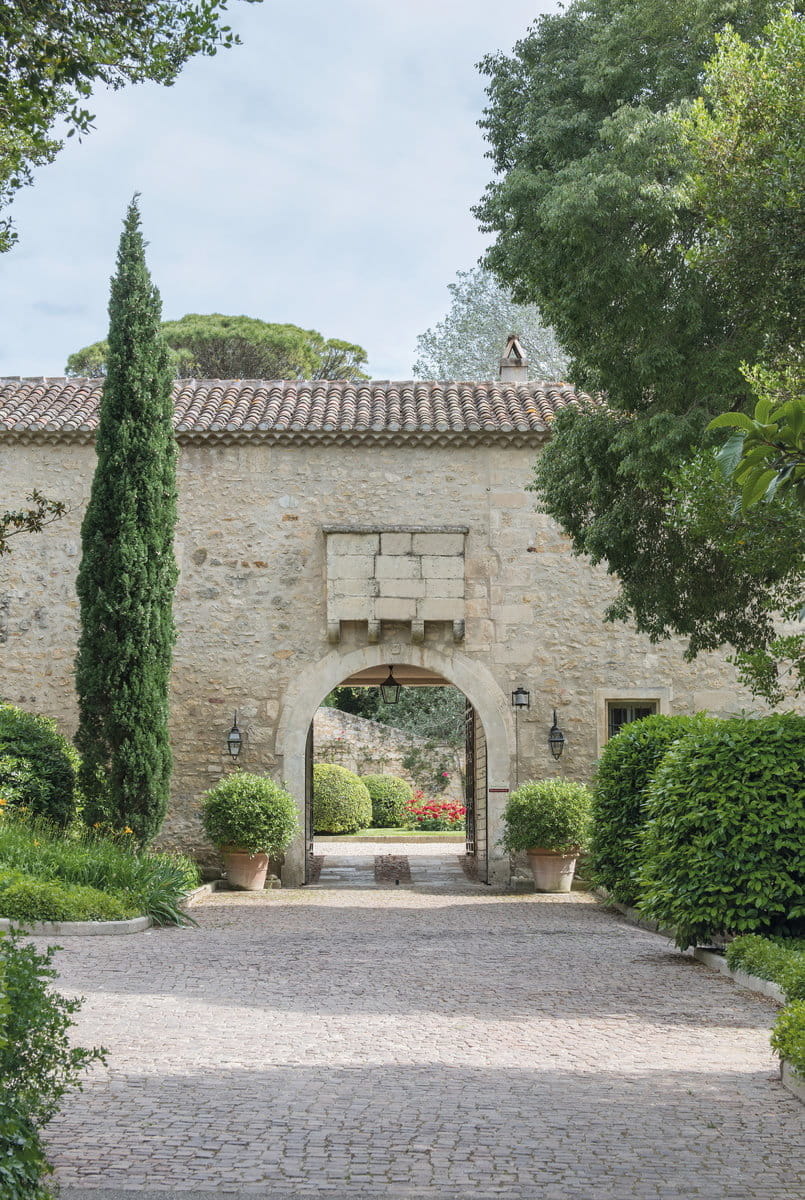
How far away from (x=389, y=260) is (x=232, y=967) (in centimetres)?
813

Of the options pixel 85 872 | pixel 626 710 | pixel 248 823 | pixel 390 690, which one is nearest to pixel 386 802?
pixel 390 690

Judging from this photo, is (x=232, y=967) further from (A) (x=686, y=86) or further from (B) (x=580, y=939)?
(A) (x=686, y=86)

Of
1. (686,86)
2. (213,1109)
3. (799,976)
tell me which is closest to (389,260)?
(686,86)

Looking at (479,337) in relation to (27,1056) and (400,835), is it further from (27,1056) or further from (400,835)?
(27,1056)

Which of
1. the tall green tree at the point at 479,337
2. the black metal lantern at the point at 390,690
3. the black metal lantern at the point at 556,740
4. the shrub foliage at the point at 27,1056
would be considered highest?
the tall green tree at the point at 479,337

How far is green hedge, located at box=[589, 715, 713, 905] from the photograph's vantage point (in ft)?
34.1

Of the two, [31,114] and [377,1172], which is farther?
[31,114]

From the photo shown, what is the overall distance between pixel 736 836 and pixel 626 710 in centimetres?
679

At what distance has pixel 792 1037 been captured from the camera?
463cm

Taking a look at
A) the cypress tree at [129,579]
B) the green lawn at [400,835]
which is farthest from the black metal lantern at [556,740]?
the green lawn at [400,835]

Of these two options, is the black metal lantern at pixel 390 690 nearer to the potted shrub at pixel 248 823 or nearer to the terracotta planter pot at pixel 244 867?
the potted shrub at pixel 248 823

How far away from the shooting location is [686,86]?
34.1ft

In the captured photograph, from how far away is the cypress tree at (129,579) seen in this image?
11945 mm

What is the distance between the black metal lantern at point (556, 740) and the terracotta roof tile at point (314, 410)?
3.47 meters
